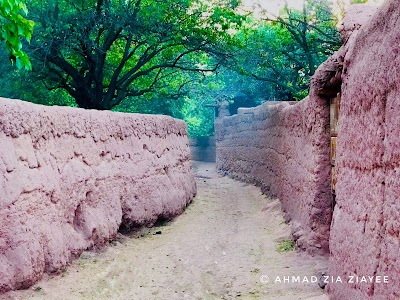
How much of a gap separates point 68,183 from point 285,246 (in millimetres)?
2211

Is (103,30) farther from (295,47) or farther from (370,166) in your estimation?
(370,166)

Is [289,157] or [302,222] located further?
[289,157]

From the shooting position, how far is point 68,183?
399 centimetres

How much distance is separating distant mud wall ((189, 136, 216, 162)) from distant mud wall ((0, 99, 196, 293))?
→ 1646 cm

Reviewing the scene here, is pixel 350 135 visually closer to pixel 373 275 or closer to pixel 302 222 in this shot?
pixel 373 275

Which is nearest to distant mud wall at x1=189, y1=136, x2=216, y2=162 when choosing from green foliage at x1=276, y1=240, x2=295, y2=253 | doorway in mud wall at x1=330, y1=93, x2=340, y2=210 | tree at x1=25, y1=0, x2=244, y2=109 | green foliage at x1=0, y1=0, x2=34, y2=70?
tree at x1=25, y1=0, x2=244, y2=109

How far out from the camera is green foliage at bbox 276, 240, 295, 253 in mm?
4828

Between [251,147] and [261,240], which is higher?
[251,147]

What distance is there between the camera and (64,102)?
15.7 m

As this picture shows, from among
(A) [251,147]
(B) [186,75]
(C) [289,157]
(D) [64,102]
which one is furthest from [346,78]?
(B) [186,75]

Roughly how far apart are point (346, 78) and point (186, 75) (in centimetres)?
1692

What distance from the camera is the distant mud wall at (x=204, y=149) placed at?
22906 mm

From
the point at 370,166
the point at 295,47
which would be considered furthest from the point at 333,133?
the point at 295,47

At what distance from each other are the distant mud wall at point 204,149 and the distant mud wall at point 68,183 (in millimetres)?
16462
